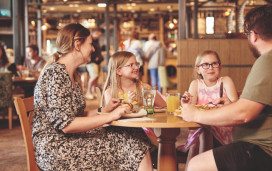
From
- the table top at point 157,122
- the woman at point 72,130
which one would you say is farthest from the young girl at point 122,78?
the table top at point 157,122

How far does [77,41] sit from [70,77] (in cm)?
21

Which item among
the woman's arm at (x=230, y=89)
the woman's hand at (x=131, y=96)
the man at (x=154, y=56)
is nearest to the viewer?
the woman's hand at (x=131, y=96)

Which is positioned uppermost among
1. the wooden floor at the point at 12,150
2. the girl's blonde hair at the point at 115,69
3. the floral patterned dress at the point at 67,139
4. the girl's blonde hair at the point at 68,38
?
the girl's blonde hair at the point at 68,38

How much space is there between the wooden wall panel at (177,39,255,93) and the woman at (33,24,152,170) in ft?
9.55

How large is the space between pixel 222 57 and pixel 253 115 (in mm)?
3549

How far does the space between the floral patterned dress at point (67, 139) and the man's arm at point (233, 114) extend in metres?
0.49

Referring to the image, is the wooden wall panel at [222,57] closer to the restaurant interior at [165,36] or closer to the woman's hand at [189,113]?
the restaurant interior at [165,36]

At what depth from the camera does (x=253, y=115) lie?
1.54 m

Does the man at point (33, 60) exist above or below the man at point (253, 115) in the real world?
above

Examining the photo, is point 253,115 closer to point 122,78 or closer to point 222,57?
point 122,78

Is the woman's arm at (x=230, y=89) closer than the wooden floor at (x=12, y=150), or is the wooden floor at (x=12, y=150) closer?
the woman's arm at (x=230, y=89)

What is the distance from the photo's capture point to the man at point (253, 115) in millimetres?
1505

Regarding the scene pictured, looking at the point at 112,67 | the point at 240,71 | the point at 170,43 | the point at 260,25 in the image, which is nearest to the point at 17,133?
the point at 112,67

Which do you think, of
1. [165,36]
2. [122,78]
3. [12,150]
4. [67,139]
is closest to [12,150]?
[12,150]
